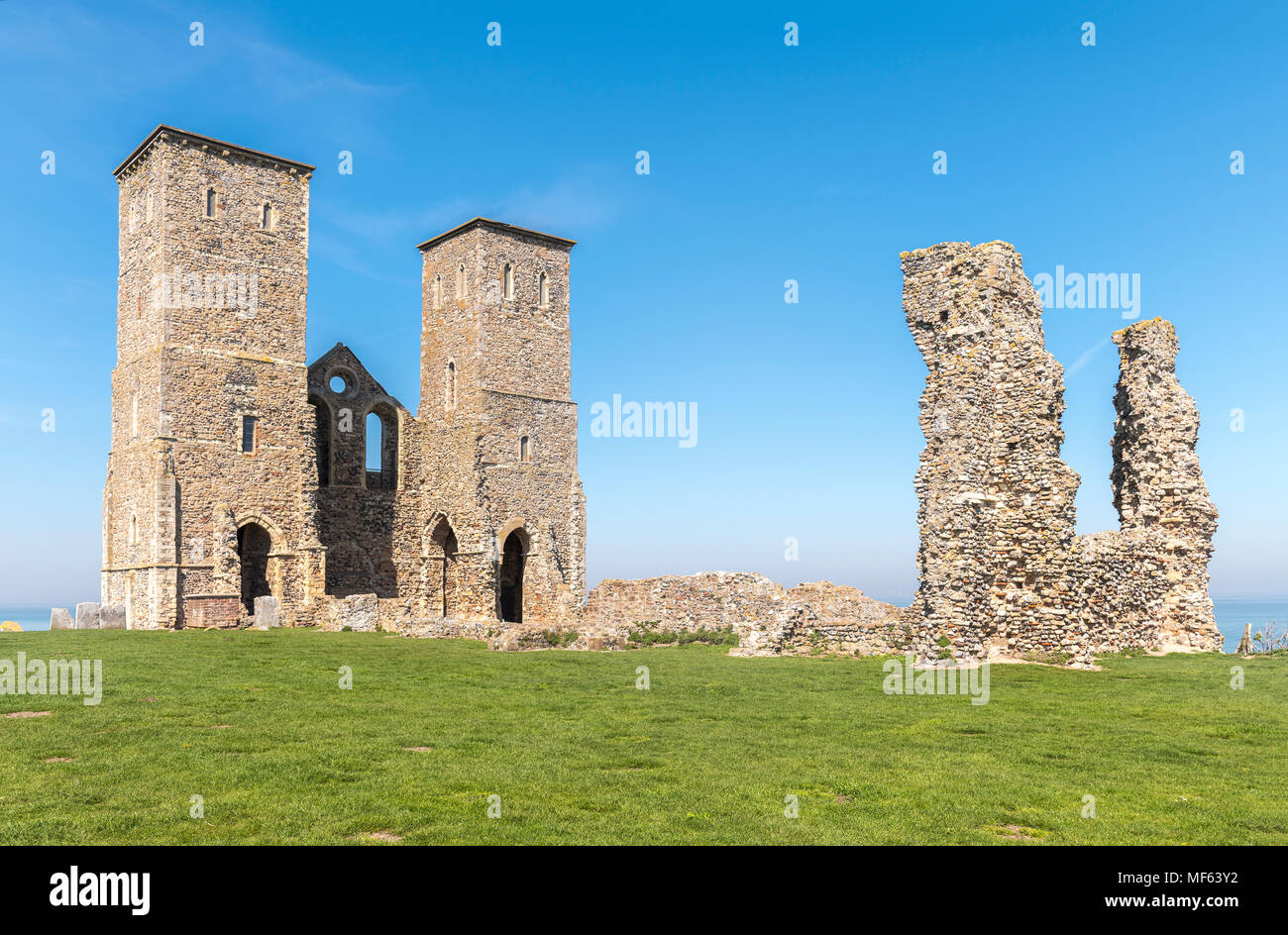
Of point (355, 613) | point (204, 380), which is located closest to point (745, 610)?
point (355, 613)

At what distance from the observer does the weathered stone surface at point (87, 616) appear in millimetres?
29494

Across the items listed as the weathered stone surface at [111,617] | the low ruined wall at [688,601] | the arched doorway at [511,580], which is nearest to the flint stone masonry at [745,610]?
the low ruined wall at [688,601]

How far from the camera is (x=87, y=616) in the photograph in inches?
1168

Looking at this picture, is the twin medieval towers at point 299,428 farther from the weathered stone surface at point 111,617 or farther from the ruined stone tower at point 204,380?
the weathered stone surface at point 111,617

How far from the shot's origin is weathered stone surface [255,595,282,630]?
103 ft

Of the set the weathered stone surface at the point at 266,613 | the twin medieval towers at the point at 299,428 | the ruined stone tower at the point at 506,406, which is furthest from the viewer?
the ruined stone tower at the point at 506,406

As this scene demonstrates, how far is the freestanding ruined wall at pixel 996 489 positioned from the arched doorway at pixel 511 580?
21840 millimetres

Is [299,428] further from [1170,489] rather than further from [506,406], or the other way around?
[1170,489]

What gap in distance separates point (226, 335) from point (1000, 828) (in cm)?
3294

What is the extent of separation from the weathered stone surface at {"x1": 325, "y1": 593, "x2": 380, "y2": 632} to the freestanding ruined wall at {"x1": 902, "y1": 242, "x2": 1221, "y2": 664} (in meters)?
18.9

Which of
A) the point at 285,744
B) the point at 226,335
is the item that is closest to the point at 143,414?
the point at 226,335

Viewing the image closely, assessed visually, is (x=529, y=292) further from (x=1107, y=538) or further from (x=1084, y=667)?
(x=1084, y=667)
